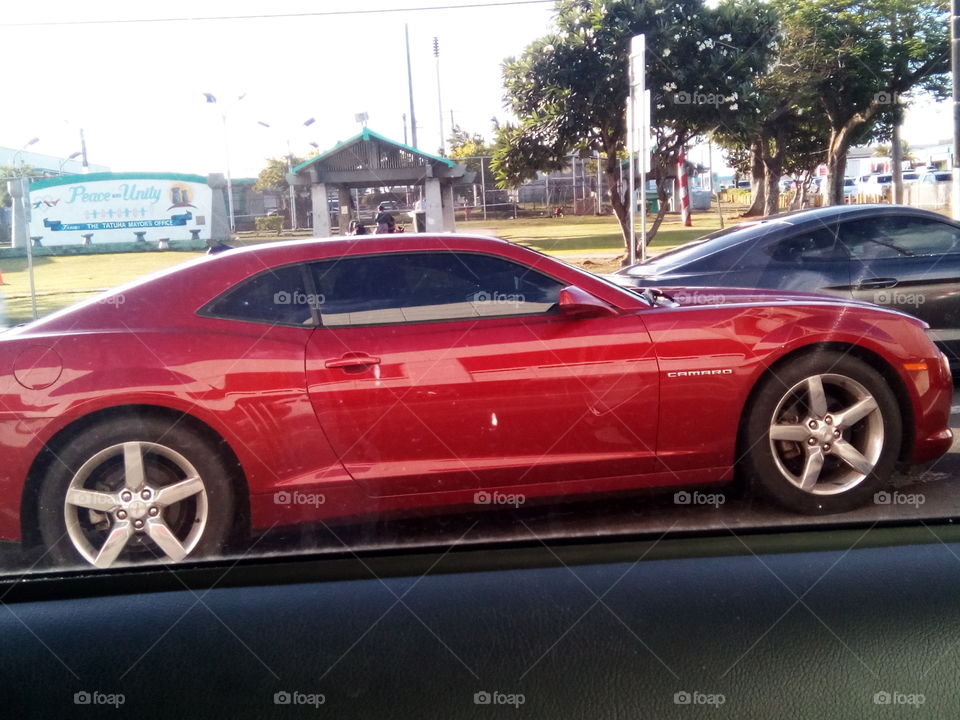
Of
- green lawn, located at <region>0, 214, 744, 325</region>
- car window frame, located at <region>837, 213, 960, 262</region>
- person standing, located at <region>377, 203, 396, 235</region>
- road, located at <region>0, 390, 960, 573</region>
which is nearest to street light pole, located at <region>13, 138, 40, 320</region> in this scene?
green lawn, located at <region>0, 214, 744, 325</region>

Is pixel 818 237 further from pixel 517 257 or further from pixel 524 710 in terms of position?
pixel 524 710

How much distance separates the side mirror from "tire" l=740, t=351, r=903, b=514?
0.82 metres

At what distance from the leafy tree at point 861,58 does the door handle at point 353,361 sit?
11.5m

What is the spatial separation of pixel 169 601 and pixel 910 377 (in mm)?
3679

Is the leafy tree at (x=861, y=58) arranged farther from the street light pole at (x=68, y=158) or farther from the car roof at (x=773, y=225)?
the street light pole at (x=68, y=158)

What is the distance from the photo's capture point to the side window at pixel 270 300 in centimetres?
410

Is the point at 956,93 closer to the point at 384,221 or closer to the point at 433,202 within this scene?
the point at 433,202

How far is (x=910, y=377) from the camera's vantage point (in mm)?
4480

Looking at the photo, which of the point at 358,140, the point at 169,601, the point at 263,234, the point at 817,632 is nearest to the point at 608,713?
the point at 817,632

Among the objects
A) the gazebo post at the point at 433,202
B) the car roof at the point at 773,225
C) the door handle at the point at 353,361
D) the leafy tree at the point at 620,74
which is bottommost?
the door handle at the point at 353,361

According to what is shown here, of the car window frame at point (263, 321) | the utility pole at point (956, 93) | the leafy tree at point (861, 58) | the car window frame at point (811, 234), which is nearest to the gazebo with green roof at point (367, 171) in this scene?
the car window frame at point (811, 234)

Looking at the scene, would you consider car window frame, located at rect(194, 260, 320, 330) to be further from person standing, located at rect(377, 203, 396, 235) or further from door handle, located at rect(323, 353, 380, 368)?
person standing, located at rect(377, 203, 396, 235)

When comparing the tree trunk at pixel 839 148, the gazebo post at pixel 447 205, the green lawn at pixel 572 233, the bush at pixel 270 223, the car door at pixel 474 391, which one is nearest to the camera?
the car door at pixel 474 391

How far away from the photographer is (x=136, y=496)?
12.2 ft
